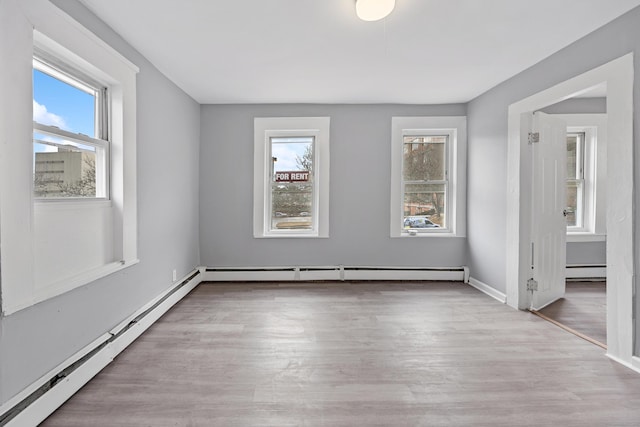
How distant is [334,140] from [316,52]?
1627 millimetres

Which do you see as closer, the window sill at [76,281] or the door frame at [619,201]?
the window sill at [76,281]

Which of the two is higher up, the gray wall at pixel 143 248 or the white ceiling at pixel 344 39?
the white ceiling at pixel 344 39

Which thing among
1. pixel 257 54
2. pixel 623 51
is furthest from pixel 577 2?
pixel 257 54

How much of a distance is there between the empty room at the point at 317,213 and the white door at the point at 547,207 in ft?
0.08

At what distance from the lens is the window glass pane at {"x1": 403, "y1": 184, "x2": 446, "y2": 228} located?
4.43 metres

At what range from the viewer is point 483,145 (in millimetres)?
3871

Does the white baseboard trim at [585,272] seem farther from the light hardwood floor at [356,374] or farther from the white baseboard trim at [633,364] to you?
the white baseboard trim at [633,364]

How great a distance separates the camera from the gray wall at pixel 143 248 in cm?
162

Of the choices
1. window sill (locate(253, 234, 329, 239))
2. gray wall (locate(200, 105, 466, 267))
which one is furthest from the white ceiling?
window sill (locate(253, 234, 329, 239))

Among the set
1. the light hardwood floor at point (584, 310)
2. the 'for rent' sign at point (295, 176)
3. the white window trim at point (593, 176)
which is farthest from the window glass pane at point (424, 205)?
the white window trim at point (593, 176)

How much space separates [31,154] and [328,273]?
336cm

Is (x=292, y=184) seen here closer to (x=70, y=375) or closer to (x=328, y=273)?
(x=328, y=273)

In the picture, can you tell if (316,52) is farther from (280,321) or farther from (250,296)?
(250,296)

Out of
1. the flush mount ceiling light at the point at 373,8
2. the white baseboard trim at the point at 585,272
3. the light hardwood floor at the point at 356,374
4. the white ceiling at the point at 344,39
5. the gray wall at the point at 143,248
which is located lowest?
the light hardwood floor at the point at 356,374
